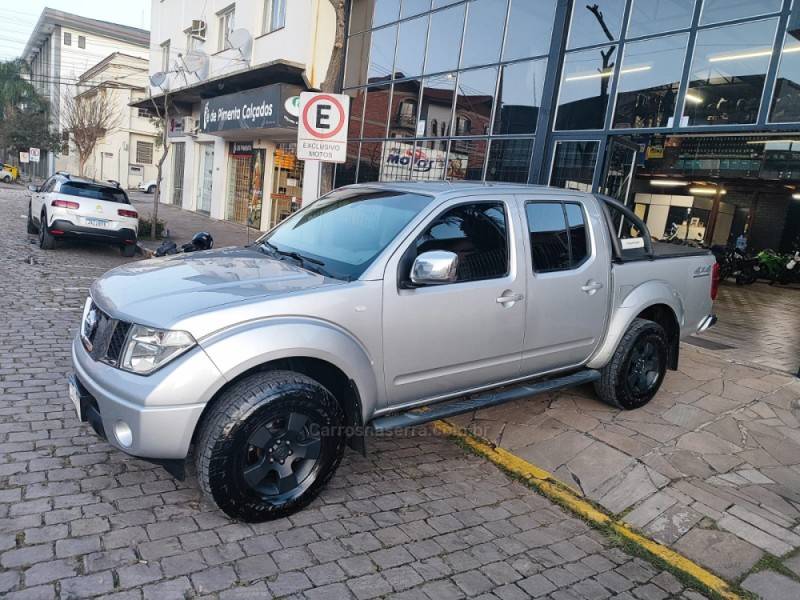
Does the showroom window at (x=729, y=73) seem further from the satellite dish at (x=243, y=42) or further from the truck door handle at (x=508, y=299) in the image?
the satellite dish at (x=243, y=42)

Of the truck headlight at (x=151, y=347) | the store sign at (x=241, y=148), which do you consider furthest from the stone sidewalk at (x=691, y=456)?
the store sign at (x=241, y=148)

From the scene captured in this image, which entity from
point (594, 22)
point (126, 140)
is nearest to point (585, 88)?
point (594, 22)

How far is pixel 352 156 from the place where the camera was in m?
15.2

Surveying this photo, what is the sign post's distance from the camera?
7227 mm

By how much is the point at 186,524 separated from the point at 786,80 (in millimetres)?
8298

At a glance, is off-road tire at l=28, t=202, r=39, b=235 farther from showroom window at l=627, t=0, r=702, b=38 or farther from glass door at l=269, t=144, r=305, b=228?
showroom window at l=627, t=0, r=702, b=38

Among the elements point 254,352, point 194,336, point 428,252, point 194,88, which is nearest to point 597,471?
point 428,252

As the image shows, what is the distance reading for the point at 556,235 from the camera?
174 inches

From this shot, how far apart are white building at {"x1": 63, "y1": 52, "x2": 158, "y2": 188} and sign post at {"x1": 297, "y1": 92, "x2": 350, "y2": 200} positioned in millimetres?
40216

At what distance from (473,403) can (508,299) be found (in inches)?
29.2

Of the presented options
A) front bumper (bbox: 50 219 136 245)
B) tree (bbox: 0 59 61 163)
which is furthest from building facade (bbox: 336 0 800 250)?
tree (bbox: 0 59 61 163)

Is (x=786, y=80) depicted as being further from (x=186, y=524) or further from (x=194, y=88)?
(x=194, y=88)

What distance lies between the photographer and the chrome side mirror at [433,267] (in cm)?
334

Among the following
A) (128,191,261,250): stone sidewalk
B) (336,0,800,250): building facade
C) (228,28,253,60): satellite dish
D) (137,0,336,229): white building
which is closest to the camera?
(336,0,800,250): building facade
